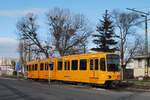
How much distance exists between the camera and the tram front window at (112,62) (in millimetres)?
35750

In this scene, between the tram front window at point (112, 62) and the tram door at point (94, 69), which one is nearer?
the tram front window at point (112, 62)

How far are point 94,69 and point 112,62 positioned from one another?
1769 mm

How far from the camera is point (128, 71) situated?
72.4 metres

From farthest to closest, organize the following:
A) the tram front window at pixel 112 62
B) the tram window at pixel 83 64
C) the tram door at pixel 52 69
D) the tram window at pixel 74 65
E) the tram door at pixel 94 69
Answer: the tram door at pixel 52 69, the tram window at pixel 74 65, the tram window at pixel 83 64, the tram door at pixel 94 69, the tram front window at pixel 112 62

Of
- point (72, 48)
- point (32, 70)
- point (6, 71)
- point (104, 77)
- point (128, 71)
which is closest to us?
point (104, 77)

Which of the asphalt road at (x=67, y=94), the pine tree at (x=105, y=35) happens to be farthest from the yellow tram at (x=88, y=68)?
the pine tree at (x=105, y=35)

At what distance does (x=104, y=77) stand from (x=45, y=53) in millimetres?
53973

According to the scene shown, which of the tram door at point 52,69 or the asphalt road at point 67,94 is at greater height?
the tram door at point 52,69

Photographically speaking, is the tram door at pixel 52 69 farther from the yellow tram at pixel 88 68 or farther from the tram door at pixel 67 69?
the tram door at pixel 67 69

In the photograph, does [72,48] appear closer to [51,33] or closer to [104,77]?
[51,33]

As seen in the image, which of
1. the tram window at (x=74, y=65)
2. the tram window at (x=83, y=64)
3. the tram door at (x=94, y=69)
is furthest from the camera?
the tram window at (x=74, y=65)

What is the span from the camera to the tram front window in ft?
117

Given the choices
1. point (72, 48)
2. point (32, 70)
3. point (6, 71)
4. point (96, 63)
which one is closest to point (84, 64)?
point (96, 63)

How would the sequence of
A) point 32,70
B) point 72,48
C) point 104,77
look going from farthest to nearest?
point 72,48
point 32,70
point 104,77
